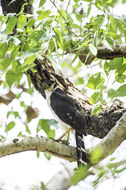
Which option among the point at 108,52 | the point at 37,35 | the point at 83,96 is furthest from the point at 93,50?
the point at 83,96

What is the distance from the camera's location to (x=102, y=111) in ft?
12.5

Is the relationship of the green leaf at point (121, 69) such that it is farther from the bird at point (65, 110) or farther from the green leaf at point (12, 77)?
the bird at point (65, 110)

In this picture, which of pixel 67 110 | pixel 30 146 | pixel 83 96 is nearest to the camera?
pixel 30 146

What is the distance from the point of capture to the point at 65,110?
3.99m

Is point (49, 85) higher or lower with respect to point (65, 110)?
higher

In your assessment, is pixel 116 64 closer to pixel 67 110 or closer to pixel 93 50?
pixel 93 50

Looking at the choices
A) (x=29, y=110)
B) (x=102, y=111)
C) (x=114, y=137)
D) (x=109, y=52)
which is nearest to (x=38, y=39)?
(x=114, y=137)

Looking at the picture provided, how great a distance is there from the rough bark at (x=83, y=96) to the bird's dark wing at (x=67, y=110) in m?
0.10

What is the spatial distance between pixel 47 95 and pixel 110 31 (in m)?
1.71

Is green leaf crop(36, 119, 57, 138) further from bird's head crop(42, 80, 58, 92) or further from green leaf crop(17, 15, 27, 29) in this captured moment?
green leaf crop(17, 15, 27, 29)

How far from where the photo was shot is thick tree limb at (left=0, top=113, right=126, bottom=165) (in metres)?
2.54

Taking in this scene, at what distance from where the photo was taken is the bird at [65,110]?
3721 mm

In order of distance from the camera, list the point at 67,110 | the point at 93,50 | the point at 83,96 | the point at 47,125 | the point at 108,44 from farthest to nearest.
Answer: the point at 83,96
the point at 67,110
the point at 47,125
the point at 108,44
the point at 93,50

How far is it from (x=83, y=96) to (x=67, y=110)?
0.31 meters
